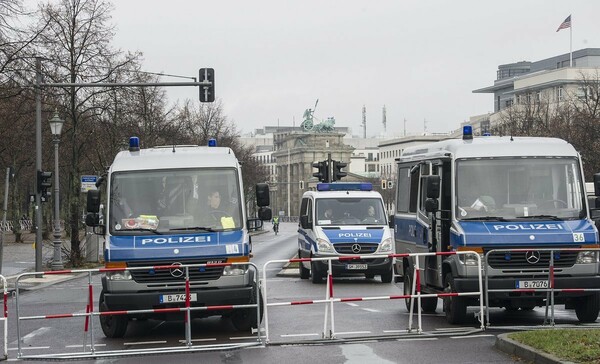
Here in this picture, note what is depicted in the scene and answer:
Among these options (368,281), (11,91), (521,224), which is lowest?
(368,281)

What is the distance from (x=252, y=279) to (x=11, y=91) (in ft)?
58.0

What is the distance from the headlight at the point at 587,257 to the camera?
1617 cm

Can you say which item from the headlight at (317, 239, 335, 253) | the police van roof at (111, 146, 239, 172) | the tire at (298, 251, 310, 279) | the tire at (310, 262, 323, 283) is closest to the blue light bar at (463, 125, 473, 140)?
the police van roof at (111, 146, 239, 172)

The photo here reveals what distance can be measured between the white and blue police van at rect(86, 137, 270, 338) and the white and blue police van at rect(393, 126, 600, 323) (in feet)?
9.58

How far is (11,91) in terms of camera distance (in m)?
31.3

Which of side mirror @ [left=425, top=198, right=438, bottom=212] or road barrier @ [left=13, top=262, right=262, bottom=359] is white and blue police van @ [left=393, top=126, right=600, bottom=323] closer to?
side mirror @ [left=425, top=198, right=438, bottom=212]

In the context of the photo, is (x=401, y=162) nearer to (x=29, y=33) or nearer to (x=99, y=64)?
(x=29, y=33)

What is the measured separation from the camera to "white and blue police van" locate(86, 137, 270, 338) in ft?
51.2

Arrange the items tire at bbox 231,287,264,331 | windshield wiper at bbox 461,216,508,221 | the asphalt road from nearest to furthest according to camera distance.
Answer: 1. the asphalt road
2. tire at bbox 231,287,264,331
3. windshield wiper at bbox 461,216,508,221

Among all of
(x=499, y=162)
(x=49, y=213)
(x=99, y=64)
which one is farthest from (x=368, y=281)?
(x=49, y=213)

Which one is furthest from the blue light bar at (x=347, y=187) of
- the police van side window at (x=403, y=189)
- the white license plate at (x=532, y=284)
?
the white license plate at (x=532, y=284)

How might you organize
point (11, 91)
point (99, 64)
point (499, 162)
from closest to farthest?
1. point (499, 162)
2. point (11, 91)
3. point (99, 64)

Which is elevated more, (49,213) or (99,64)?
(99,64)

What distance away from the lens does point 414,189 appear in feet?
64.0
